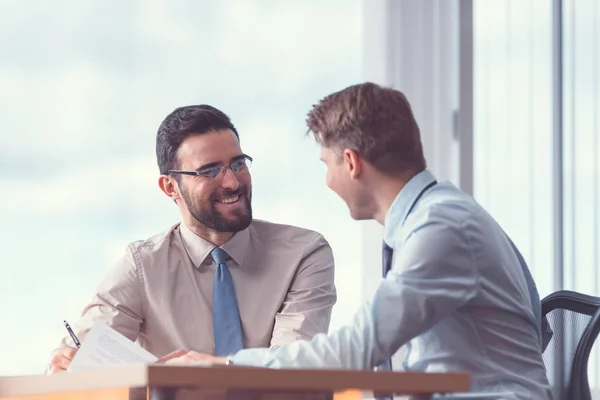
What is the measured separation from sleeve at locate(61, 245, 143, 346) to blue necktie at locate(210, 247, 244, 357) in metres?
0.23

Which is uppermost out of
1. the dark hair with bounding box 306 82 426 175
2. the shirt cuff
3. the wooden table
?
the dark hair with bounding box 306 82 426 175

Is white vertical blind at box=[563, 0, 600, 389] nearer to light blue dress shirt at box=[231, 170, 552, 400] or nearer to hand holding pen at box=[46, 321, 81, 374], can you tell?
light blue dress shirt at box=[231, 170, 552, 400]

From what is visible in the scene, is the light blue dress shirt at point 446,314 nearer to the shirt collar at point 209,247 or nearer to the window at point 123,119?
the shirt collar at point 209,247

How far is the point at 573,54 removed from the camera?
13.5 ft

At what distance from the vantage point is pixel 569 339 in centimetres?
232

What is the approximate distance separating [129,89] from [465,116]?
1416 mm

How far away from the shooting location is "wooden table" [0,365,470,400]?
4.47 feet

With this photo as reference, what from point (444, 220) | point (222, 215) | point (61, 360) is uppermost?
point (444, 220)

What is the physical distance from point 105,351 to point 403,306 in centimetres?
64

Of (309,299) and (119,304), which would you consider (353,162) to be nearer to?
(309,299)

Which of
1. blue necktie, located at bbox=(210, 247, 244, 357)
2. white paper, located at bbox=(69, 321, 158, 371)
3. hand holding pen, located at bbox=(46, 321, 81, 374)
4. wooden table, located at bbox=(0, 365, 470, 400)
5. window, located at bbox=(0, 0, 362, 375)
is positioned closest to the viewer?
wooden table, located at bbox=(0, 365, 470, 400)

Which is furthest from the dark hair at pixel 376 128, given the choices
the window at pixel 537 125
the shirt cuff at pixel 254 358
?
the window at pixel 537 125

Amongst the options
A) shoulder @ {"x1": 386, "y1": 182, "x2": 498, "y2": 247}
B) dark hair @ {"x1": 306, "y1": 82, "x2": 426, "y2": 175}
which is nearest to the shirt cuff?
shoulder @ {"x1": 386, "y1": 182, "x2": 498, "y2": 247}

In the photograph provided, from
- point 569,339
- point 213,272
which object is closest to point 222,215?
point 213,272
